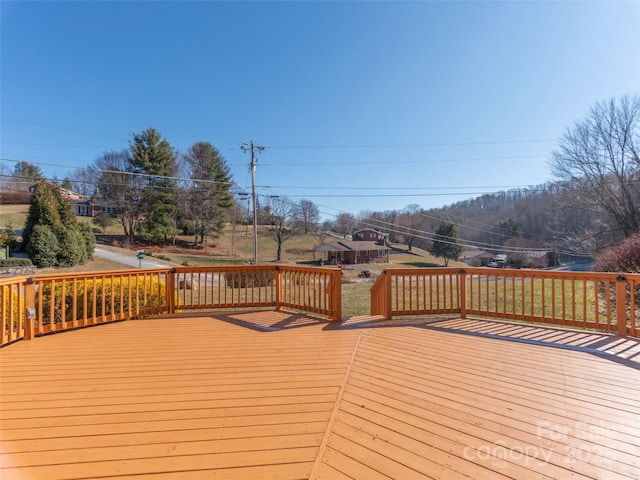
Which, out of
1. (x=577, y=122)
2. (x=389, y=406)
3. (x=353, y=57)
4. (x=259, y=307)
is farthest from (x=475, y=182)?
(x=389, y=406)

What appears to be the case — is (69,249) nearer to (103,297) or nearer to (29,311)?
(103,297)

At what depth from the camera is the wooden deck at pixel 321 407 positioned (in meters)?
1.62

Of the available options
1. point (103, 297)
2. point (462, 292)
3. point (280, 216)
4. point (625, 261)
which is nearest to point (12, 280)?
point (103, 297)

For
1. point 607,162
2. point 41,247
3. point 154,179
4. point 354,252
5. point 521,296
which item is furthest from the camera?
point 354,252

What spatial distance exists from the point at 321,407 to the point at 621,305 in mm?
4229

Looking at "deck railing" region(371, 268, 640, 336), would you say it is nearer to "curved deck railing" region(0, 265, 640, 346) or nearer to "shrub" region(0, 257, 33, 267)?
"curved deck railing" region(0, 265, 640, 346)

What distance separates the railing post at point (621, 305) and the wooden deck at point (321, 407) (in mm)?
271

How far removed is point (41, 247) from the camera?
1609cm

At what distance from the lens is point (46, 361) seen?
3139 mm

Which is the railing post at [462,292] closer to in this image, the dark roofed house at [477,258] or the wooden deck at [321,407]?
the wooden deck at [321,407]

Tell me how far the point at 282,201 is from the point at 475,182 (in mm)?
20081

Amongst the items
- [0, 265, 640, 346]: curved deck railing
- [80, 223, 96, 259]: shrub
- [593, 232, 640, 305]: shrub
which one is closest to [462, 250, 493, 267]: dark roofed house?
[593, 232, 640, 305]: shrub

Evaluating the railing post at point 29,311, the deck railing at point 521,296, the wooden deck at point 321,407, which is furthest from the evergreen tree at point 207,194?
the wooden deck at point 321,407

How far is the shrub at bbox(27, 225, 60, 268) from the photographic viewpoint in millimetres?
16062
